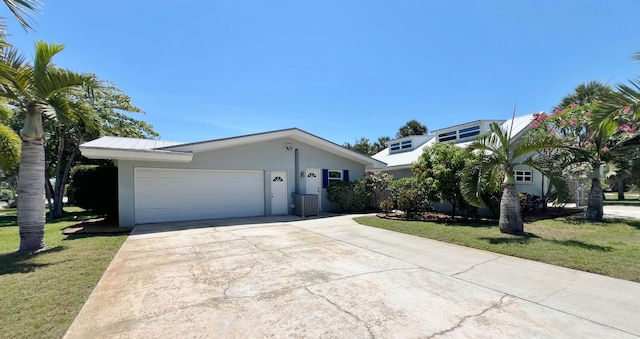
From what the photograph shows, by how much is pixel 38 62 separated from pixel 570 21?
15.4 metres

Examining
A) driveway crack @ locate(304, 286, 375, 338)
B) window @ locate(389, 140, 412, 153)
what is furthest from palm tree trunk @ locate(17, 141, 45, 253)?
window @ locate(389, 140, 412, 153)

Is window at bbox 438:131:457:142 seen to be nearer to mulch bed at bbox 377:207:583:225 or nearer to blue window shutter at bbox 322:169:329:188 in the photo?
mulch bed at bbox 377:207:583:225

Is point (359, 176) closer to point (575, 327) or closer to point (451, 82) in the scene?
point (451, 82)

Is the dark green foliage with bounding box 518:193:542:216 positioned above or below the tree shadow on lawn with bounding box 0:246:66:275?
above

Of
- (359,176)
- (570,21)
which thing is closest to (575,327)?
(570,21)

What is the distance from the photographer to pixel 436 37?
449 inches

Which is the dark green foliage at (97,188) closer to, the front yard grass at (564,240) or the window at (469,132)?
the front yard grass at (564,240)

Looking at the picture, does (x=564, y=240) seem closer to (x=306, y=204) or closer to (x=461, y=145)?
(x=461, y=145)

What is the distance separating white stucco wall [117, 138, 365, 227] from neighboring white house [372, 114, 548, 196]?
2.53 meters

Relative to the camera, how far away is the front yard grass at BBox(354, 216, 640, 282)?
17.3 ft

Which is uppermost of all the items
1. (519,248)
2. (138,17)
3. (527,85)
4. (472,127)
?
(138,17)

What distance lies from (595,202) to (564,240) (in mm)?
4886

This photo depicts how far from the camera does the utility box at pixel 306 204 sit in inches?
516

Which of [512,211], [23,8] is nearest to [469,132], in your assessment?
[512,211]
